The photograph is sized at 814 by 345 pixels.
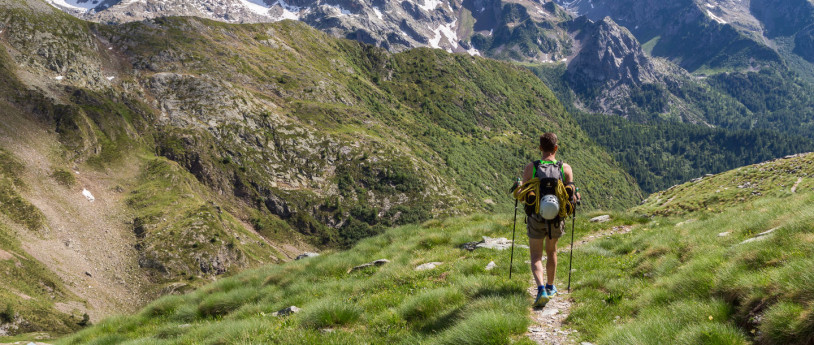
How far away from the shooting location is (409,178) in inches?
7756

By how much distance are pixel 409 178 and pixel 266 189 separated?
66408 millimetres

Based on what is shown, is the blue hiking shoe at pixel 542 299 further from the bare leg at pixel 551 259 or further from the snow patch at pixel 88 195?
the snow patch at pixel 88 195

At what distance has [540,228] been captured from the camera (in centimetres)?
907

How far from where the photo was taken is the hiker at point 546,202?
862 cm

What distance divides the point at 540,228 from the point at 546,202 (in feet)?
2.87

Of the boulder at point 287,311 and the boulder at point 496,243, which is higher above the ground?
the boulder at point 496,243

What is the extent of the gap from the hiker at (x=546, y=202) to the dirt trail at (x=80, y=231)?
108985 mm

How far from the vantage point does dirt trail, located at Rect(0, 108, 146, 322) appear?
96000mm

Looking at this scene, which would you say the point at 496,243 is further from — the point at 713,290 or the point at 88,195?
the point at 88,195

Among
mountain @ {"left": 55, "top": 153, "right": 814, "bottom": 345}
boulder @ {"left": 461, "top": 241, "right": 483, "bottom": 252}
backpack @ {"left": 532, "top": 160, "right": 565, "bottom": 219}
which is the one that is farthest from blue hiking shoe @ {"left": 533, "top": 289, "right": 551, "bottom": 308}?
boulder @ {"left": 461, "top": 241, "right": 483, "bottom": 252}

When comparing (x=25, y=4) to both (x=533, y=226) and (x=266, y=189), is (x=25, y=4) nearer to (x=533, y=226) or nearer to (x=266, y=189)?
(x=266, y=189)

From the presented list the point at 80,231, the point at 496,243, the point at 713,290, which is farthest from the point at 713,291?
the point at 80,231

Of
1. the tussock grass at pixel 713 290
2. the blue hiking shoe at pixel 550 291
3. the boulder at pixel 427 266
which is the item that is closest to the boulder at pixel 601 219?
the tussock grass at pixel 713 290

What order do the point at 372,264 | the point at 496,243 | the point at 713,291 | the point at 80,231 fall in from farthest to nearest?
1. the point at 80,231
2. the point at 496,243
3. the point at 372,264
4. the point at 713,291
